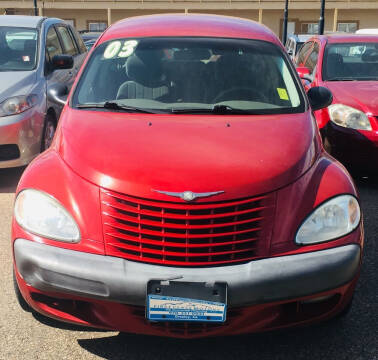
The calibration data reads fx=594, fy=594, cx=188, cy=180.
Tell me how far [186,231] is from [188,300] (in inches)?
12.5

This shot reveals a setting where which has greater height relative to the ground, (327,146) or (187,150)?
(187,150)

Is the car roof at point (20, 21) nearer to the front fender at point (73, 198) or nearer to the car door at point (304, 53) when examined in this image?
the car door at point (304, 53)

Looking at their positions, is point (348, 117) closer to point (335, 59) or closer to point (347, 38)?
point (335, 59)

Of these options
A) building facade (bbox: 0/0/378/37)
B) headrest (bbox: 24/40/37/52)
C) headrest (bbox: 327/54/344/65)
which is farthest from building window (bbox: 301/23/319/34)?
headrest (bbox: 24/40/37/52)

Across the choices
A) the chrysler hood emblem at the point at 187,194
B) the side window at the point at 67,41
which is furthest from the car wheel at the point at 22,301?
the side window at the point at 67,41

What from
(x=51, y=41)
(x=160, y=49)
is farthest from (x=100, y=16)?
(x=160, y=49)

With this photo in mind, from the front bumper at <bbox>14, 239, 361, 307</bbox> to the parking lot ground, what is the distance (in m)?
0.45

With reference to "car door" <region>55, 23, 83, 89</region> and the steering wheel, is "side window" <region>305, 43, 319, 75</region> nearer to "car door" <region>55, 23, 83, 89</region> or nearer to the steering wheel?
"car door" <region>55, 23, 83, 89</region>

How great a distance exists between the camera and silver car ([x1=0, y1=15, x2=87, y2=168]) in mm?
6016

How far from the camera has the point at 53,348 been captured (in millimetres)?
3082

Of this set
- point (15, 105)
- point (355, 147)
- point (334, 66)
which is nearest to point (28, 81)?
point (15, 105)

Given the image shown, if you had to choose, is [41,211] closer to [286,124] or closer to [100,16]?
[286,124]

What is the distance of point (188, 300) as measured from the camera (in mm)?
2637

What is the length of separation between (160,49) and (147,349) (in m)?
2.09
